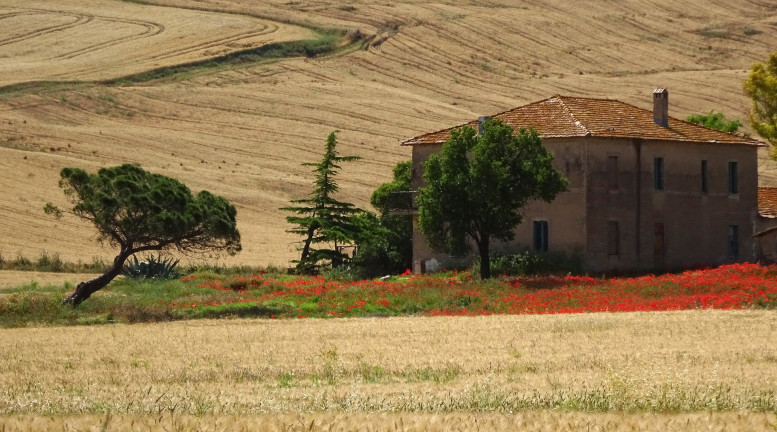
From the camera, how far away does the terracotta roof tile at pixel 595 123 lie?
182 ft

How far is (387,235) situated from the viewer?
61.0m

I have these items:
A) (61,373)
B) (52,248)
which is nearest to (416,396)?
(61,373)

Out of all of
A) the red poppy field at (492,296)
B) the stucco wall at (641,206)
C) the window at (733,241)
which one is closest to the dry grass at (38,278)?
the red poppy field at (492,296)

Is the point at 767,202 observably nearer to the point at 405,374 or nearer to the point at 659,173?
the point at 659,173

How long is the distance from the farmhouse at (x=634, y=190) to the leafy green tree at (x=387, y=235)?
171cm

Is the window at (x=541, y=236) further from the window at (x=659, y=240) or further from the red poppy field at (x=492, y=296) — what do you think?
the red poppy field at (x=492, y=296)

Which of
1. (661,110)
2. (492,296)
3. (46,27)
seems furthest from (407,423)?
(46,27)

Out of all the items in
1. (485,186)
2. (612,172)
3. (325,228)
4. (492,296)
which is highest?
(612,172)

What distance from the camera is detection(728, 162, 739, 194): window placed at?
59972mm

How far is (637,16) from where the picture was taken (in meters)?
130

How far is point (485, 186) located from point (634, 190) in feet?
31.7

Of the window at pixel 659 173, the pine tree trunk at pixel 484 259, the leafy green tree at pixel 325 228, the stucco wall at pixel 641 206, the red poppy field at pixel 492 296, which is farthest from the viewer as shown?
the leafy green tree at pixel 325 228

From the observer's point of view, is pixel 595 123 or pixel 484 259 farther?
pixel 595 123

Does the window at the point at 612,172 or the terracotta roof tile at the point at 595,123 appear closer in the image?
the window at the point at 612,172
